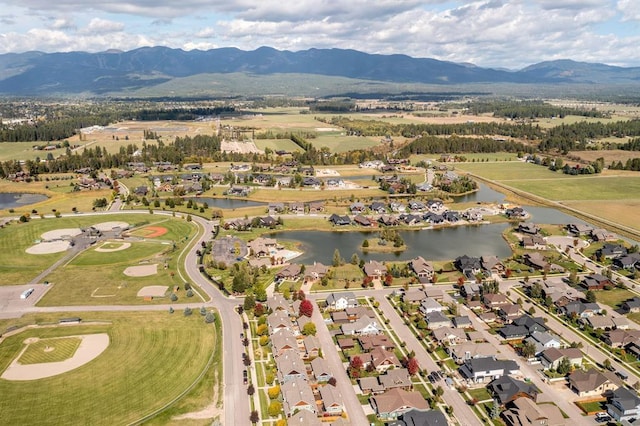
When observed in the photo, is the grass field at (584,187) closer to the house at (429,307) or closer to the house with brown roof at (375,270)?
the house with brown roof at (375,270)

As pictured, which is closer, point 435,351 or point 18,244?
point 435,351

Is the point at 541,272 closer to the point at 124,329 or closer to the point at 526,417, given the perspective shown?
the point at 526,417

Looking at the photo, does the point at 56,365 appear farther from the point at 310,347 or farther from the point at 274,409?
the point at 310,347

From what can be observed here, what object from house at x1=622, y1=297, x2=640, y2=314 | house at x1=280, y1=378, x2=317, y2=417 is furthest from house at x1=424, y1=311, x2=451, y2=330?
house at x1=622, y1=297, x2=640, y2=314

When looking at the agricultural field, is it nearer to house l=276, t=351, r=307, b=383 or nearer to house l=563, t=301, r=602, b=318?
house l=276, t=351, r=307, b=383

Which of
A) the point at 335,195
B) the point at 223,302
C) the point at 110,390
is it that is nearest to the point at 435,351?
the point at 223,302

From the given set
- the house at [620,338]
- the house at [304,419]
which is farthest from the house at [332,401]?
the house at [620,338]
